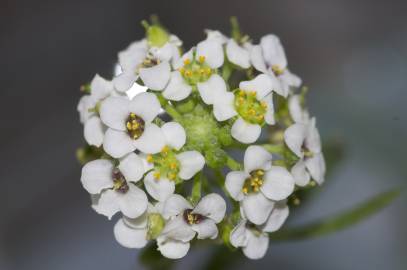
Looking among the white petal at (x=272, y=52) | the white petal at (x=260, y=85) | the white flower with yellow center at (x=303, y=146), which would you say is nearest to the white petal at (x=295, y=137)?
the white flower with yellow center at (x=303, y=146)

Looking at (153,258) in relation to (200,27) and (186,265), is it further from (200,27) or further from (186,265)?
(200,27)

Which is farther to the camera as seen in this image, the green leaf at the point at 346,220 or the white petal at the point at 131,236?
the green leaf at the point at 346,220

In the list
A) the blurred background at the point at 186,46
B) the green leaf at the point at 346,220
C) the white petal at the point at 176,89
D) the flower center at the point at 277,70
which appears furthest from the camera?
the blurred background at the point at 186,46

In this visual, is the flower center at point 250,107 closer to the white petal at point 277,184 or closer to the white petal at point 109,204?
the white petal at point 277,184

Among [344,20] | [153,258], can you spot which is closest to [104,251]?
[153,258]

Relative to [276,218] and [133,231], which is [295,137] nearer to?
[276,218]

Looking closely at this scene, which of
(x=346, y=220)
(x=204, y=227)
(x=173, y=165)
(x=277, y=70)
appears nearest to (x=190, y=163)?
(x=173, y=165)
